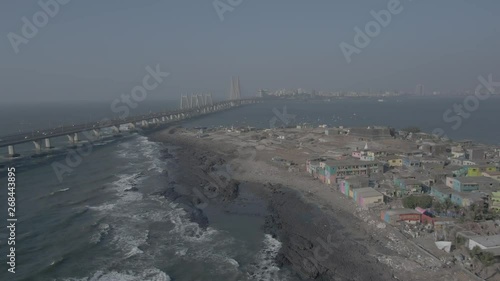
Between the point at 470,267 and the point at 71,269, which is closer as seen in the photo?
the point at 470,267

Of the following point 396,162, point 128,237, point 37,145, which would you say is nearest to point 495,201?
point 396,162

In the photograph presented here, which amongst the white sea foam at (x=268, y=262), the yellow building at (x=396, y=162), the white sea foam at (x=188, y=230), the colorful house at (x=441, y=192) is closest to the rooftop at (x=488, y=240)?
the colorful house at (x=441, y=192)

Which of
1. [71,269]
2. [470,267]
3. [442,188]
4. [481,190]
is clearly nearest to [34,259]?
[71,269]

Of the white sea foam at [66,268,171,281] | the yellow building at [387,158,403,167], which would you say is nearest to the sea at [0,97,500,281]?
the white sea foam at [66,268,171,281]

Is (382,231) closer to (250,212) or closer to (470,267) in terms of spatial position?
(470,267)

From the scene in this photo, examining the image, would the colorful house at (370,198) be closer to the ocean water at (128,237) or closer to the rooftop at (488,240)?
the ocean water at (128,237)

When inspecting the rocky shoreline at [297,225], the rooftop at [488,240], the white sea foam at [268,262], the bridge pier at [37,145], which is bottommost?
the white sea foam at [268,262]

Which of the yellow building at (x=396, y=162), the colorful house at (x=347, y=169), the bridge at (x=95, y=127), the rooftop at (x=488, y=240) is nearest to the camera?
the rooftop at (x=488, y=240)

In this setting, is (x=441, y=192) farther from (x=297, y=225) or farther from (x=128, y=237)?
(x=128, y=237)
